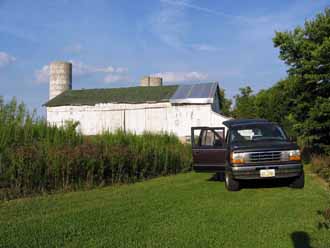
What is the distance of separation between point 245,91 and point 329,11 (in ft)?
116

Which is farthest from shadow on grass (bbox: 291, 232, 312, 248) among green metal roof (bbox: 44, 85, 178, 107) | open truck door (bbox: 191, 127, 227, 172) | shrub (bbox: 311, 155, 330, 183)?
green metal roof (bbox: 44, 85, 178, 107)

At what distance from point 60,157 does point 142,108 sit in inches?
799

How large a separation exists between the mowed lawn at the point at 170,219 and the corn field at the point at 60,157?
30.7 inches

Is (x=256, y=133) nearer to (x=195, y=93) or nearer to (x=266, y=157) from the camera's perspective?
(x=266, y=157)

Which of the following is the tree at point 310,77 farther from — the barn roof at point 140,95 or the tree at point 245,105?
the tree at point 245,105

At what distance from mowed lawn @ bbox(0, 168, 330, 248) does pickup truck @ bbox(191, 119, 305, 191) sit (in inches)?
16.9

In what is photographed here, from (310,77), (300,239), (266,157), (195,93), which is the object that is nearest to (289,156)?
(266,157)

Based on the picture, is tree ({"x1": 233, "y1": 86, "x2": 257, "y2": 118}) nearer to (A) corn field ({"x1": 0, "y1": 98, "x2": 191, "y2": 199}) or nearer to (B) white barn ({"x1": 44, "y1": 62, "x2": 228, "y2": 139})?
(B) white barn ({"x1": 44, "y1": 62, "x2": 228, "y2": 139})

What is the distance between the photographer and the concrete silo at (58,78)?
38188mm

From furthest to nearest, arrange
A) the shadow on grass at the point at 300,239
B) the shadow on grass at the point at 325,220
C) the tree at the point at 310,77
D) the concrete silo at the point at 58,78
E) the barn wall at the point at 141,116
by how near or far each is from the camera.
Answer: the concrete silo at the point at 58,78 < the barn wall at the point at 141,116 < the tree at the point at 310,77 < the shadow on grass at the point at 325,220 < the shadow on grass at the point at 300,239

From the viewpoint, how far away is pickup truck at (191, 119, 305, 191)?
31.7 ft

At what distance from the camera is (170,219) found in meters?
6.66

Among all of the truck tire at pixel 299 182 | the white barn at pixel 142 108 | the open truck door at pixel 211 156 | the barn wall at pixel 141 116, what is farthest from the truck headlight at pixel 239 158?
the barn wall at pixel 141 116

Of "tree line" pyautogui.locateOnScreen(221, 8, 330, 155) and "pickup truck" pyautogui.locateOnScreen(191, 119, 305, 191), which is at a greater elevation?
"tree line" pyautogui.locateOnScreen(221, 8, 330, 155)
